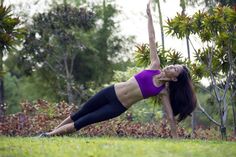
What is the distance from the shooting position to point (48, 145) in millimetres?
5117

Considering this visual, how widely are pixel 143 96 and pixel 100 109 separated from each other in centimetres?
67

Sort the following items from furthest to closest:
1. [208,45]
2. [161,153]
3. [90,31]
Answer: [90,31] → [208,45] → [161,153]

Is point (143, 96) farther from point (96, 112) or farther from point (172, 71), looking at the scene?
point (96, 112)

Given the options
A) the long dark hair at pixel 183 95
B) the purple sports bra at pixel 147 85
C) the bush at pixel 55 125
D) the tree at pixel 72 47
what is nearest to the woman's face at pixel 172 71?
the long dark hair at pixel 183 95

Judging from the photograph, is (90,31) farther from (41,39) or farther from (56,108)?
→ (56,108)

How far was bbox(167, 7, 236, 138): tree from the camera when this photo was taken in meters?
8.52

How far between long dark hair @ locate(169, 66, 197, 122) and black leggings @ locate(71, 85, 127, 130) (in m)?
0.79

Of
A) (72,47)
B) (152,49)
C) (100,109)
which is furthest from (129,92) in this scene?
(72,47)

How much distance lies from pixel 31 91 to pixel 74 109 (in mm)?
16917

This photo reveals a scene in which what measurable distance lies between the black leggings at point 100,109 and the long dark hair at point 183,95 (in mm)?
789

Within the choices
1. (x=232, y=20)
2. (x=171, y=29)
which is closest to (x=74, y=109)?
(x=171, y=29)

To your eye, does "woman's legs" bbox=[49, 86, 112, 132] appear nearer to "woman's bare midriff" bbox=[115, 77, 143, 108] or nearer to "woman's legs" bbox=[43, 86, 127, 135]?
"woman's legs" bbox=[43, 86, 127, 135]

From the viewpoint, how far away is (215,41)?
880cm

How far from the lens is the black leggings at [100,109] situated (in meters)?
6.58
